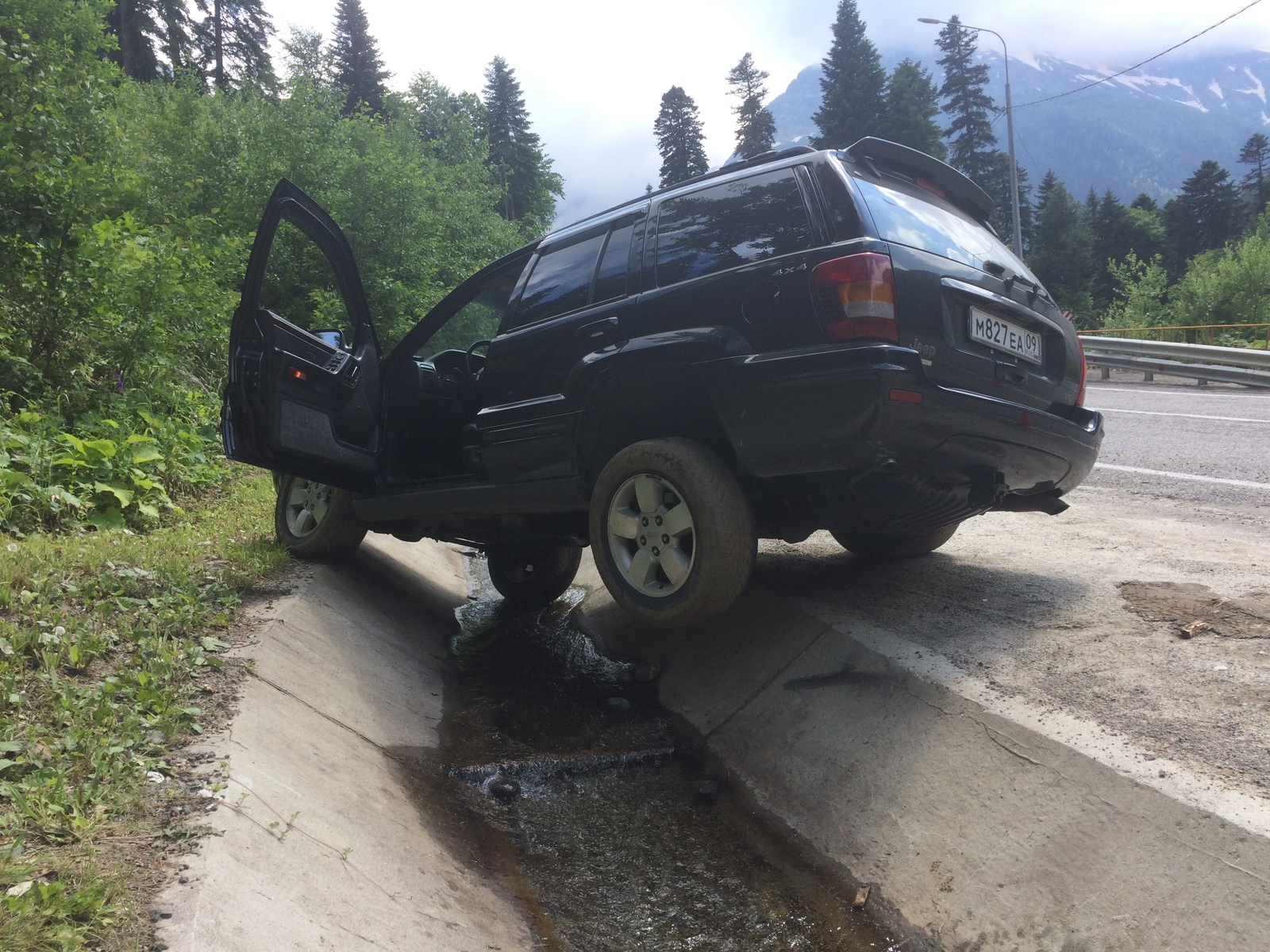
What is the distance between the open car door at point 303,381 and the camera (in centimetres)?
436

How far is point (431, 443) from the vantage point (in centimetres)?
507

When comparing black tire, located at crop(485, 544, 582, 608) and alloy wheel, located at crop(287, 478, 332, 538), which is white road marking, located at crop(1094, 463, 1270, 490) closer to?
black tire, located at crop(485, 544, 582, 608)

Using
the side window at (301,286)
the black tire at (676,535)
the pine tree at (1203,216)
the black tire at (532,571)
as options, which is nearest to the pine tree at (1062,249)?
the pine tree at (1203,216)

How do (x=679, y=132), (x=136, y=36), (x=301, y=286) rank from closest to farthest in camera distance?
(x=301, y=286) → (x=136, y=36) → (x=679, y=132)

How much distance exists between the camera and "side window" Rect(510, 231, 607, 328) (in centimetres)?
398

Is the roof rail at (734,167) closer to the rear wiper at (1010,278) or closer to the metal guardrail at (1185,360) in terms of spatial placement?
the rear wiper at (1010,278)

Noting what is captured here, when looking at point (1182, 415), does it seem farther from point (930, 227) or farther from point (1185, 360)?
point (1185, 360)

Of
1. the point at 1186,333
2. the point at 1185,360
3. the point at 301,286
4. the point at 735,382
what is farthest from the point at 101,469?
the point at 1186,333

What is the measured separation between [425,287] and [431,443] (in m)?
16.3

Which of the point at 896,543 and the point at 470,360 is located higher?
the point at 470,360

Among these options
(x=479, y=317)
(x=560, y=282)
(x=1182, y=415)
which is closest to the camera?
(x=560, y=282)

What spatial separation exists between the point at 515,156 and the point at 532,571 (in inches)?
1936

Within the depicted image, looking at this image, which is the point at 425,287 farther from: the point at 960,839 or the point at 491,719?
the point at 960,839

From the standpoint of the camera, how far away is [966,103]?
58156 mm
